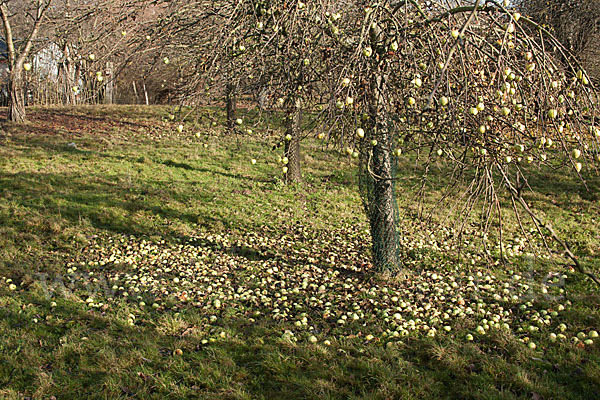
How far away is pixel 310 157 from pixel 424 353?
27.2ft

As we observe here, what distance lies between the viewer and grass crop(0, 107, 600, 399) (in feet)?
10.8

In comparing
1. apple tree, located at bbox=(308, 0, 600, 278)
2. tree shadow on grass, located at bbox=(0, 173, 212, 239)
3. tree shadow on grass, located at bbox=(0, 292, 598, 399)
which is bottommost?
tree shadow on grass, located at bbox=(0, 292, 598, 399)

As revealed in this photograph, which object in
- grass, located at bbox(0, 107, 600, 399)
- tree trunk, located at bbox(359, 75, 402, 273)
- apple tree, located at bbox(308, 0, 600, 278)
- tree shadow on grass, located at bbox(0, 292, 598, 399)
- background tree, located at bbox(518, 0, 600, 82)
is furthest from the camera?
background tree, located at bbox(518, 0, 600, 82)

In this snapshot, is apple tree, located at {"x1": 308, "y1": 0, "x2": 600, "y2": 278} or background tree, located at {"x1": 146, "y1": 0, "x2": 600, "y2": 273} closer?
apple tree, located at {"x1": 308, "y1": 0, "x2": 600, "y2": 278}

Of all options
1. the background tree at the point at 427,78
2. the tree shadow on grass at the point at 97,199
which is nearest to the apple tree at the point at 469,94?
the background tree at the point at 427,78

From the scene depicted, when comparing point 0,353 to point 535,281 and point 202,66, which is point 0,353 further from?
point 535,281

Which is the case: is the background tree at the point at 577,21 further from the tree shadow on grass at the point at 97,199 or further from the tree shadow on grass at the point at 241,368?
the tree shadow on grass at the point at 97,199

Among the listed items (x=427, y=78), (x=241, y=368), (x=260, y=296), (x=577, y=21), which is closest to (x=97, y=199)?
(x=260, y=296)

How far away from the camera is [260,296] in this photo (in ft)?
16.0

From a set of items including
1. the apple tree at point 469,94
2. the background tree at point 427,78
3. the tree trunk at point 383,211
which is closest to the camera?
the apple tree at point 469,94

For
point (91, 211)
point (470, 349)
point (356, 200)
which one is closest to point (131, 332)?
point (470, 349)

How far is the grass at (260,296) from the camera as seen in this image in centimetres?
329

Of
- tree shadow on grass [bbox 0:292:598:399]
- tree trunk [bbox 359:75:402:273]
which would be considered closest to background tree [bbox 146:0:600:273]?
tree trunk [bbox 359:75:402:273]

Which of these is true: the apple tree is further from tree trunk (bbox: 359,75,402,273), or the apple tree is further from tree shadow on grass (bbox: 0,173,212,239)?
tree shadow on grass (bbox: 0,173,212,239)
